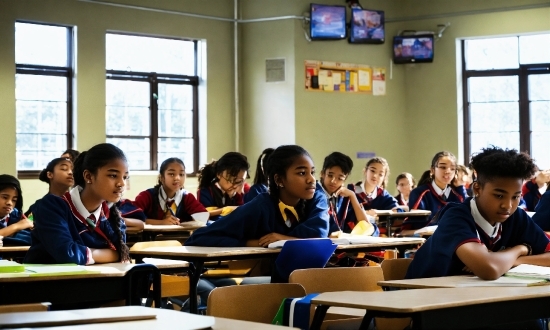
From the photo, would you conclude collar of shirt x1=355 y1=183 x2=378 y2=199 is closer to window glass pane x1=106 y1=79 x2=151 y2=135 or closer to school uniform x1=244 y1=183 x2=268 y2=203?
school uniform x1=244 y1=183 x2=268 y2=203

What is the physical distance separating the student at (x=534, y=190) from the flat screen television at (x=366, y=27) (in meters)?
2.81

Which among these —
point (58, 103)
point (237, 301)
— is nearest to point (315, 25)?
point (58, 103)

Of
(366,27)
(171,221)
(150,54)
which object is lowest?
(171,221)

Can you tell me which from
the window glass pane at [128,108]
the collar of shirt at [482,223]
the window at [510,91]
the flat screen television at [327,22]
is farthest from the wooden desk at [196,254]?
the window at [510,91]

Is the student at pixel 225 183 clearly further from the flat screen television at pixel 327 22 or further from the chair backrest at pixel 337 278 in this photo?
the chair backrest at pixel 337 278

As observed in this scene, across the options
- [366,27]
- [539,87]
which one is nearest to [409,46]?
[366,27]

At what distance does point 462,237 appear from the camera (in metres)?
3.02

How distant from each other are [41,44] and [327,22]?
10.4ft

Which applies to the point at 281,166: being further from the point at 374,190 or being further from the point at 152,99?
the point at 152,99

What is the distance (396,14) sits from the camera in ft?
34.4

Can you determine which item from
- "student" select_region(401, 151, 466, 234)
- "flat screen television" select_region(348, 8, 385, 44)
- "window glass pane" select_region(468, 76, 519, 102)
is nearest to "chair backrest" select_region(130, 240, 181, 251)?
"student" select_region(401, 151, 466, 234)

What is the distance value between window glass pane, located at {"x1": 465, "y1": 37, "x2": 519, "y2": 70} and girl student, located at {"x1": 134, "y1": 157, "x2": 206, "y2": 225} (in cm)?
484

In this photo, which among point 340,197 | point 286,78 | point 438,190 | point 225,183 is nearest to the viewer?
point 340,197

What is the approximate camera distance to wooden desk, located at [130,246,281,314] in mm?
3646
